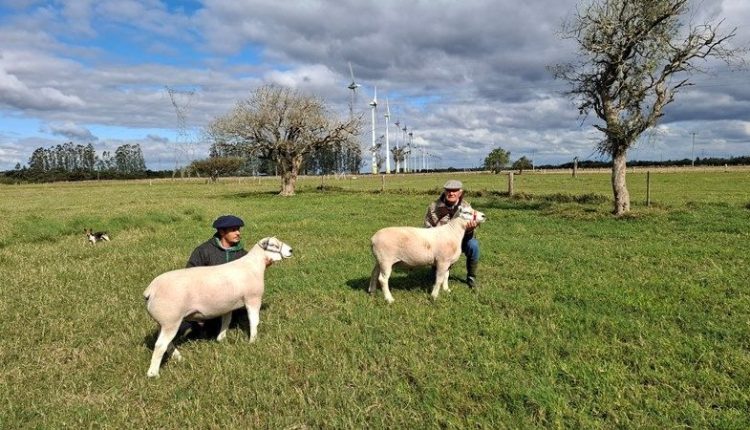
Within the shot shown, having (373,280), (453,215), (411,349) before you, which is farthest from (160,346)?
(453,215)

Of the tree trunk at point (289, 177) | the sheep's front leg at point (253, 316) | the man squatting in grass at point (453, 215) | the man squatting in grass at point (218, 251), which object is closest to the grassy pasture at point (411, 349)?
the sheep's front leg at point (253, 316)

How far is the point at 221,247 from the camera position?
24.6 feet

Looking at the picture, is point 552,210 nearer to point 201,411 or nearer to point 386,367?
point 386,367

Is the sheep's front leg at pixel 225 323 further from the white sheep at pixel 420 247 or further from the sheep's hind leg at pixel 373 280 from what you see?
the sheep's hind leg at pixel 373 280

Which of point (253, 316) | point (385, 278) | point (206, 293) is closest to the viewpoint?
point (206, 293)

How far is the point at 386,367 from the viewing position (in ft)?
19.9

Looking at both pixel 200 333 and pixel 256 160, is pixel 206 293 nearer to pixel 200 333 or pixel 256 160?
pixel 200 333

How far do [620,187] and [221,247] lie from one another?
1881cm

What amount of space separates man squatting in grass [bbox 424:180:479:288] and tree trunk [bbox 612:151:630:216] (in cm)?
1379

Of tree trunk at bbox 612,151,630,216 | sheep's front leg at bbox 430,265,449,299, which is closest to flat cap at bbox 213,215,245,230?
sheep's front leg at bbox 430,265,449,299

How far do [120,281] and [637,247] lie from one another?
12.8 meters

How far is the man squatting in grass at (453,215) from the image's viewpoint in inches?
371

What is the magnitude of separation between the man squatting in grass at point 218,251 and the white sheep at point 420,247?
7.91ft

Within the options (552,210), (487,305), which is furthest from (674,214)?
(487,305)
